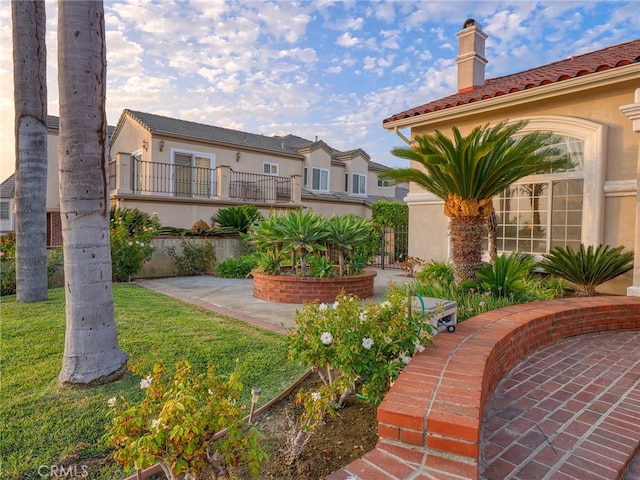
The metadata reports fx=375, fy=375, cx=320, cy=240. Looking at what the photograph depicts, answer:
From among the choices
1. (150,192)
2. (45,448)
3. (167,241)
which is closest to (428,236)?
(167,241)

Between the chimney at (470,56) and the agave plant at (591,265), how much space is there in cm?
621

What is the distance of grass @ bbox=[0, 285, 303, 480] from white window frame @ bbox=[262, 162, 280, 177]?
16.2 m

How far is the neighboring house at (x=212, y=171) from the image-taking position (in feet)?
55.1

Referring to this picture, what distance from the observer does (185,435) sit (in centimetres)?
168

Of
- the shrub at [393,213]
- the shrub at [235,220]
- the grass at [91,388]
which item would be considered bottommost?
the grass at [91,388]

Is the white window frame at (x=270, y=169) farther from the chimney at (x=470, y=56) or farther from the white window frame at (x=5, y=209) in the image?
the white window frame at (x=5, y=209)

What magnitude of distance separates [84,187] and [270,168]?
64.2 ft

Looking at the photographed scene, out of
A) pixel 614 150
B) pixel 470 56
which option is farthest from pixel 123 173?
pixel 614 150

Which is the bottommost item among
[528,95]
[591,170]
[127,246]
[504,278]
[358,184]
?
[504,278]

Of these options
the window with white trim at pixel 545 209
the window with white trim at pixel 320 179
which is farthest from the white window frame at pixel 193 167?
the window with white trim at pixel 545 209

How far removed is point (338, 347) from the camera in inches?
112

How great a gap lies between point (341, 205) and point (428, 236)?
50.6 ft

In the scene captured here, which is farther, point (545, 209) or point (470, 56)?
point (470, 56)

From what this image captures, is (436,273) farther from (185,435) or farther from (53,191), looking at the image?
(53,191)
